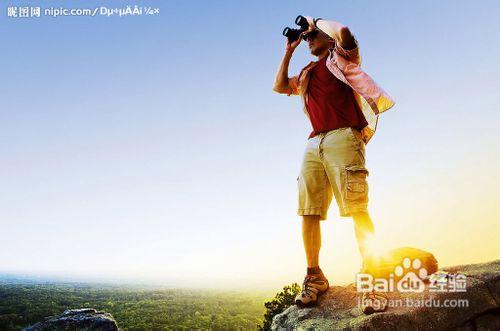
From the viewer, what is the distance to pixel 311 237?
4.67 m

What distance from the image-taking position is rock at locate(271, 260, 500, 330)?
12.3ft

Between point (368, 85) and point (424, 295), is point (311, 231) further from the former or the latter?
point (368, 85)

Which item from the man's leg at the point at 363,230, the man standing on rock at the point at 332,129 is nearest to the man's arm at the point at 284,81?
the man standing on rock at the point at 332,129

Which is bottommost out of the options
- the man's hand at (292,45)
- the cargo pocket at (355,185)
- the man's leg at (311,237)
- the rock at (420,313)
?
the rock at (420,313)

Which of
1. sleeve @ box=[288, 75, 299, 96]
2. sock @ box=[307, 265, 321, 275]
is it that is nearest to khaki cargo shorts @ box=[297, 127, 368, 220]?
sock @ box=[307, 265, 321, 275]

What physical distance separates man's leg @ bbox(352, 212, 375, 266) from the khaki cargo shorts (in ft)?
0.27

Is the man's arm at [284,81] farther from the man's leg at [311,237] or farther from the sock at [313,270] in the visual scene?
the sock at [313,270]

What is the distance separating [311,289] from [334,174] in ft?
4.88

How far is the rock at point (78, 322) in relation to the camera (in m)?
7.83

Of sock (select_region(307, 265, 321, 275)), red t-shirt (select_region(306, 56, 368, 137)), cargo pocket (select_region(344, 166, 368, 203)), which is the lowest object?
sock (select_region(307, 265, 321, 275))

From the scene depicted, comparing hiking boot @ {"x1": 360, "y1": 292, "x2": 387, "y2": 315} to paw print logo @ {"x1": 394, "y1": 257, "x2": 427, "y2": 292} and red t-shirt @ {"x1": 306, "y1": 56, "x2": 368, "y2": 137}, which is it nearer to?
paw print logo @ {"x1": 394, "y1": 257, "x2": 427, "y2": 292}

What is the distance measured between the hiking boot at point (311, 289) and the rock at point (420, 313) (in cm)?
9

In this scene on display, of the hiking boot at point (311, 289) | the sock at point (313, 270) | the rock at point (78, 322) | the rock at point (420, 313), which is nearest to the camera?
the rock at point (420, 313)

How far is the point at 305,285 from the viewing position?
15.5 ft
